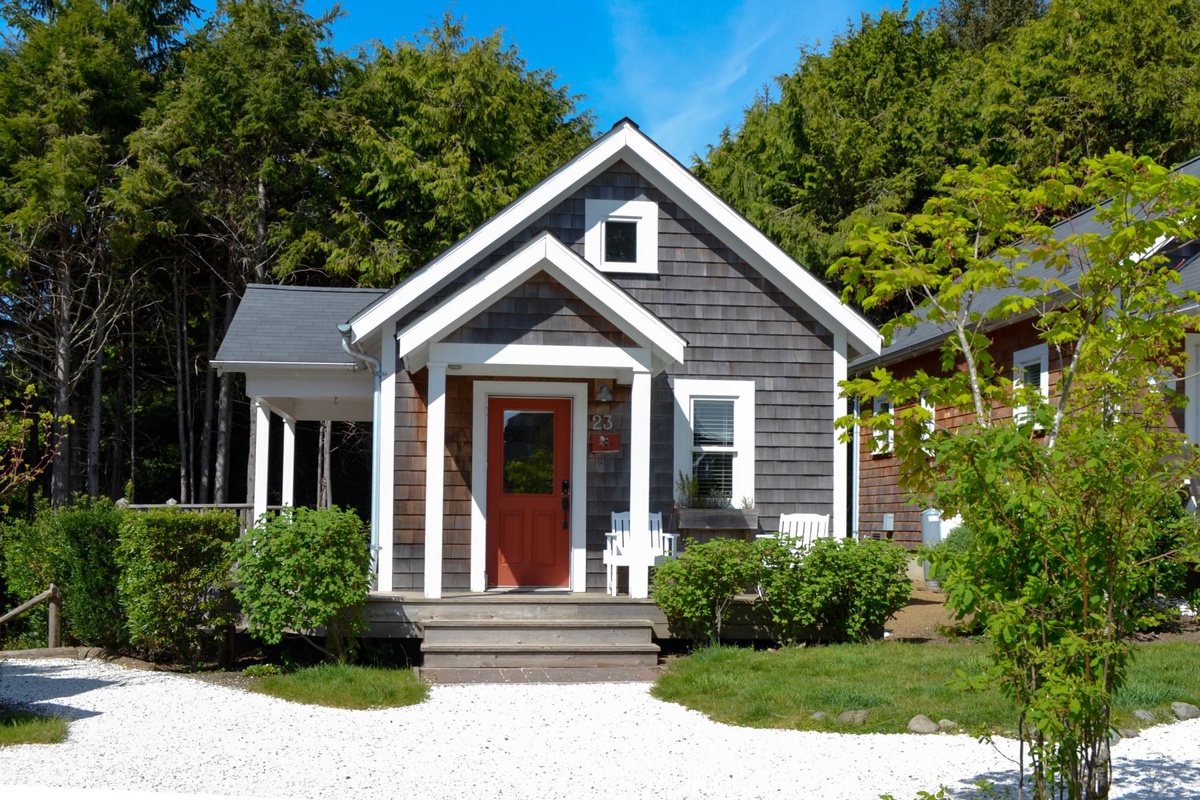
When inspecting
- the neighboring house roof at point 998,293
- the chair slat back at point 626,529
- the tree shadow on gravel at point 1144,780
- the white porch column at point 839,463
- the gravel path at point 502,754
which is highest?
the neighboring house roof at point 998,293

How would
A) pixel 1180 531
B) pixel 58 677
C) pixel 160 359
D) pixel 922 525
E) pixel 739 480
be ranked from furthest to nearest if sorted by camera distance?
pixel 160 359 < pixel 922 525 < pixel 739 480 < pixel 58 677 < pixel 1180 531

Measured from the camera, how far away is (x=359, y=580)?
10.3 meters

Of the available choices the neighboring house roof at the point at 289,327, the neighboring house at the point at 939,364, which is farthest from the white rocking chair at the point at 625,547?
the neighboring house roof at the point at 289,327

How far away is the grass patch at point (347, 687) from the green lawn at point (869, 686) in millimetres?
2068

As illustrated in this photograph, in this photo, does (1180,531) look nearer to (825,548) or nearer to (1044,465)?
(1044,465)

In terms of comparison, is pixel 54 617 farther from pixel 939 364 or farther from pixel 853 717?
pixel 939 364

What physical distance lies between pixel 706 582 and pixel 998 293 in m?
9.06

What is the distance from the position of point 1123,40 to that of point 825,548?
2256 centimetres

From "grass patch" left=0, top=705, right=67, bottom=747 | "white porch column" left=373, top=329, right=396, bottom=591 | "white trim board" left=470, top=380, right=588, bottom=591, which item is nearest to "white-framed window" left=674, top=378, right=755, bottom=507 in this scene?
"white trim board" left=470, top=380, right=588, bottom=591

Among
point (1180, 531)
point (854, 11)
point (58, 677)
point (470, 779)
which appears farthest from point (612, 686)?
point (854, 11)

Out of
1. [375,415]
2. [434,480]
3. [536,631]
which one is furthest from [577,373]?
[536,631]

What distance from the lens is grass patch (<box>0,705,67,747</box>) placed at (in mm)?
7613

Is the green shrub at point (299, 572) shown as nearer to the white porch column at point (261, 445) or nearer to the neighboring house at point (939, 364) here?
the white porch column at point (261, 445)

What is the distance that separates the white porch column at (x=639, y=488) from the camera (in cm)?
1142
